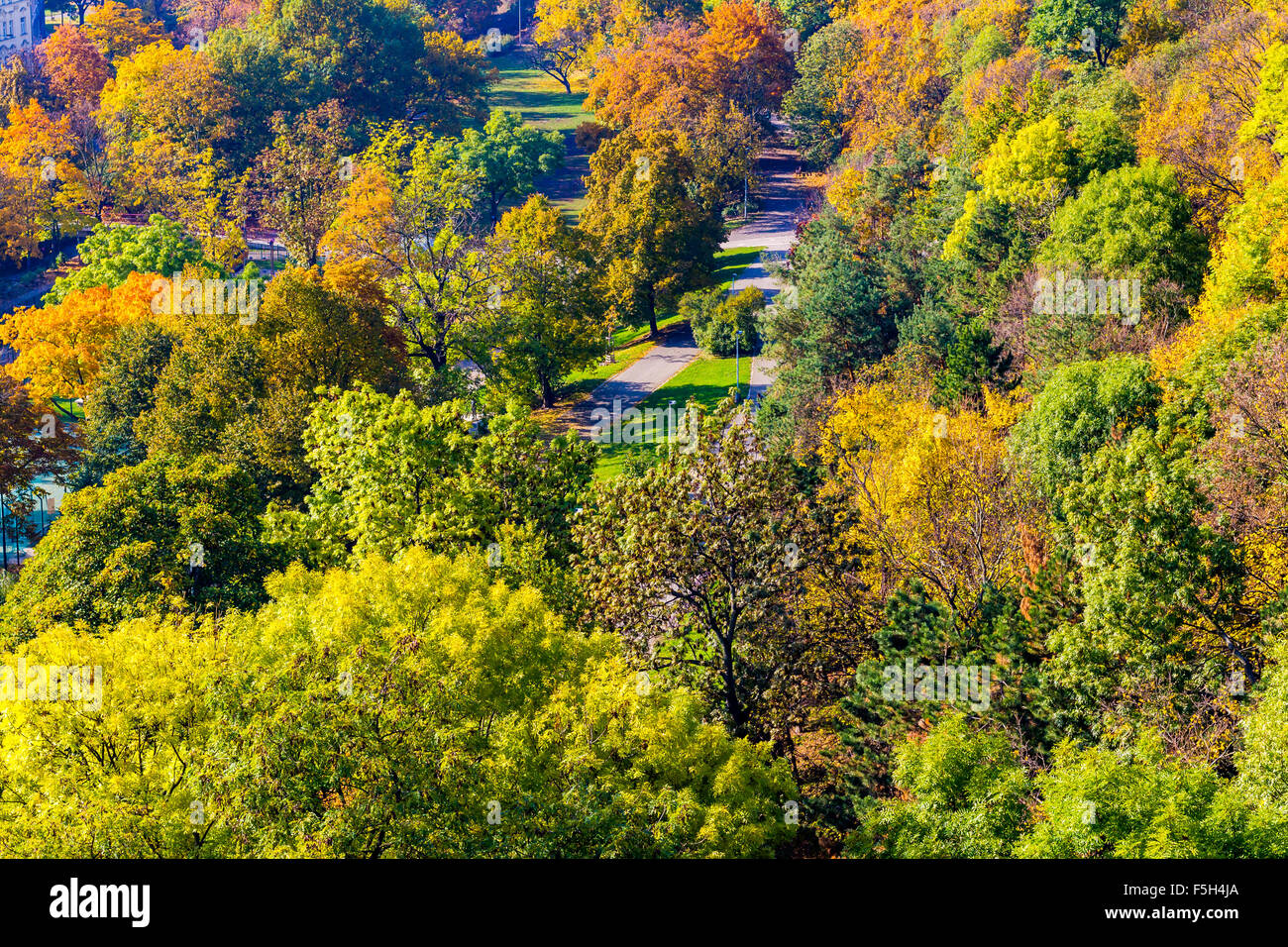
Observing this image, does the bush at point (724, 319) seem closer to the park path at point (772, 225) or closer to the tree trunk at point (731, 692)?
the park path at point (772, 225)

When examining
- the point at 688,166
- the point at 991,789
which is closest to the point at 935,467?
the point at 991,789

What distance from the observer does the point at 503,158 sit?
110000mm

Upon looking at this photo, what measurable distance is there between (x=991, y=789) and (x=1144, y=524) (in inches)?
289

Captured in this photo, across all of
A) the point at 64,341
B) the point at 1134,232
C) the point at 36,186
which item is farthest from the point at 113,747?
the point at 36,186

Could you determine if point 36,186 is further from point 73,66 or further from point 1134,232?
point 1134,232

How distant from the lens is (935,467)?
41406 millimetres

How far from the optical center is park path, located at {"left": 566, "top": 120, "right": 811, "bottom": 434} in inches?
2913

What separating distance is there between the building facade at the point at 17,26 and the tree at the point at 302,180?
5377 cm

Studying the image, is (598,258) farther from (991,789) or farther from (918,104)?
(991,789)

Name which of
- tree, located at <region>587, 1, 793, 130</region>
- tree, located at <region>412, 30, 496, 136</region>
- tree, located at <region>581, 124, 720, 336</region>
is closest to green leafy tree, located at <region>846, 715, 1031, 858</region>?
tree, located at <region>581, 124, 720, 336</region>

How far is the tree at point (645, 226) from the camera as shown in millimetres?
81188

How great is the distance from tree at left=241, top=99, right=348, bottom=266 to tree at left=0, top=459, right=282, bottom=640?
37477mm

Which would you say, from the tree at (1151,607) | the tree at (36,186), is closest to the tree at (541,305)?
the tree at (1151,607)

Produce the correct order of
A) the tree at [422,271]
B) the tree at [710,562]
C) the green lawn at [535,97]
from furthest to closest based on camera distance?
the green lawn at [535,97] → the tree at [422,271] → the tree at [710,562]
